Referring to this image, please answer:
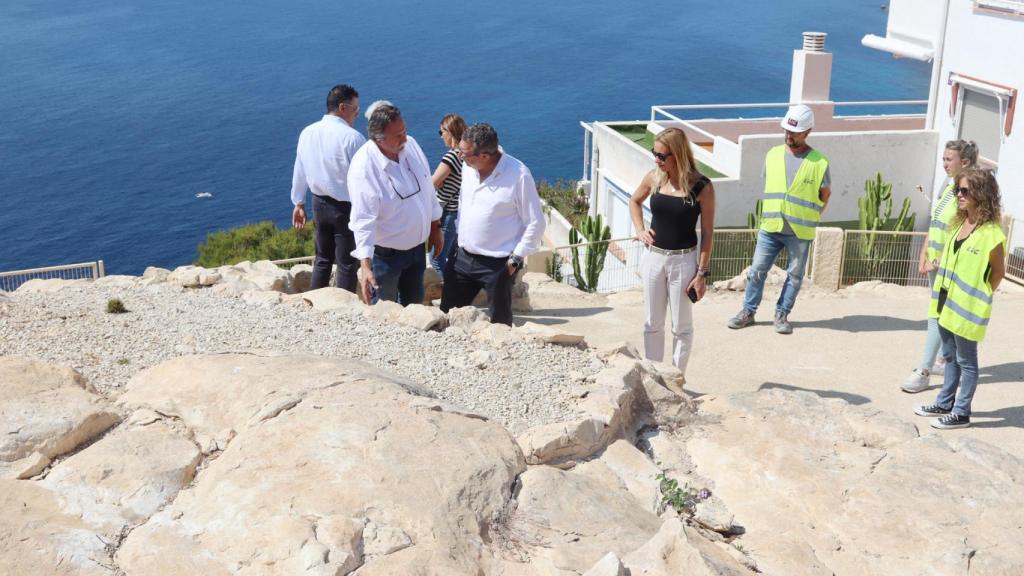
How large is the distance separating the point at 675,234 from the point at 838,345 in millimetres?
3235

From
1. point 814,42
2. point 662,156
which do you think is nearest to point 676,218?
point 662,156

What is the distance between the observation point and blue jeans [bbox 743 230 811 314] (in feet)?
28.3

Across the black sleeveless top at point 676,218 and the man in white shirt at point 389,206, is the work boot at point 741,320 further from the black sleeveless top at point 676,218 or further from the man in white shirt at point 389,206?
the man in white shirt at point 389,206

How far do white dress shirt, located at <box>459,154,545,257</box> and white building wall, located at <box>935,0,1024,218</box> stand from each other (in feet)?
42.7

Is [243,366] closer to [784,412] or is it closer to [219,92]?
[784,412]

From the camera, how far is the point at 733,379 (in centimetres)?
820

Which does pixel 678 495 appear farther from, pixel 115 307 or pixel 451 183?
pixel 451 183

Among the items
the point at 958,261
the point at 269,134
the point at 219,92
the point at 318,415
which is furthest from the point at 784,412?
the point at 219,92

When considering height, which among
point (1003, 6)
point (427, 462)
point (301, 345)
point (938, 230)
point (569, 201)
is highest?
point (1003, 6)

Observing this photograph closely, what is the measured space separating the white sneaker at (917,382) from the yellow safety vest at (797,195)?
152cm

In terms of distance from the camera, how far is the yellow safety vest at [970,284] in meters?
6.39

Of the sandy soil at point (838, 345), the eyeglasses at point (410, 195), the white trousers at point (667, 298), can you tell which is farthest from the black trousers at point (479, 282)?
the sandy soil at point (838, 345)

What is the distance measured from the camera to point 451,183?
8.95 meters

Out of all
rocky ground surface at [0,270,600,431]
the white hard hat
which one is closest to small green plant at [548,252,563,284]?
the white hard hat
